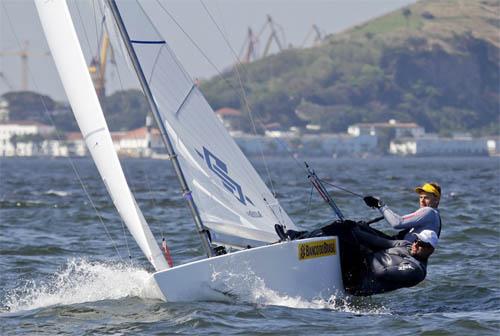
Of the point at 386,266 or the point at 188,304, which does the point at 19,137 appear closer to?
the point at 386,266

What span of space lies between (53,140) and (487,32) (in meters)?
76.5

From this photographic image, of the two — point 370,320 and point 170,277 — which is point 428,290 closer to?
point 370,320

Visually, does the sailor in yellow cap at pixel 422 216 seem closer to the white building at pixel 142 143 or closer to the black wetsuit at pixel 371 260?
the black wetsuit at pixel 371 260

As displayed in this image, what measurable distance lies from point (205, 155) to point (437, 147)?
14435cm

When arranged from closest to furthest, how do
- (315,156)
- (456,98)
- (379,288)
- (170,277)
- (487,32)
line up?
(170,277) → (379,288) → (315,156) → (456,98) → (487,32)

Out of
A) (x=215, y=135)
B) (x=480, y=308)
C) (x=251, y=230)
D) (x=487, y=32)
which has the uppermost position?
(x=487, y=32)

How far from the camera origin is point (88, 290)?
11.5 m

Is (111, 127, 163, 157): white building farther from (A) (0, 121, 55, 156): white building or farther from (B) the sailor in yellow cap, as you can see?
(B) the sailor in yellow cap

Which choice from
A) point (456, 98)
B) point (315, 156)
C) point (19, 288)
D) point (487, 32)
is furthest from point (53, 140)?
point (19, 288)

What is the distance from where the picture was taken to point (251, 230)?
35.9ft

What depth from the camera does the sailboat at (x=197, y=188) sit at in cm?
1020

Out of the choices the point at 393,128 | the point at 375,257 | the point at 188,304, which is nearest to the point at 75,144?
the point at 393,128

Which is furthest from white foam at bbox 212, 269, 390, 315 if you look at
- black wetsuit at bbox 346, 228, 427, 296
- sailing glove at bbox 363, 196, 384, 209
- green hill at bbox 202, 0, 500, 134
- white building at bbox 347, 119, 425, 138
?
green hill at bbox 202, 0, 500, 134

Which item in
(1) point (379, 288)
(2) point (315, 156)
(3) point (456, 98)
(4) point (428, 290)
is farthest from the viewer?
(3) point (456, 98)
